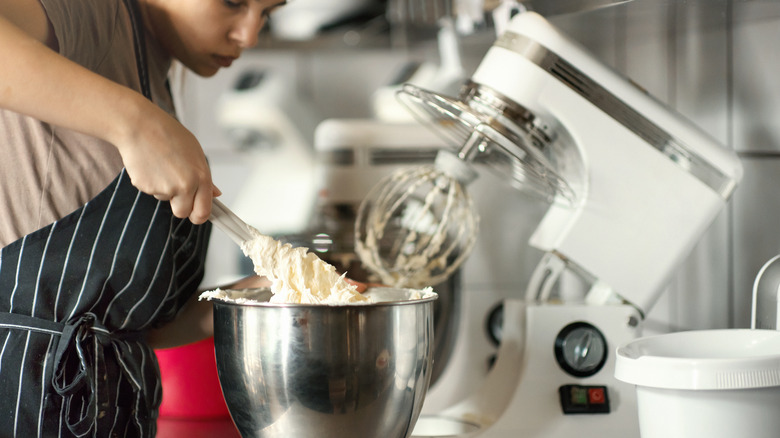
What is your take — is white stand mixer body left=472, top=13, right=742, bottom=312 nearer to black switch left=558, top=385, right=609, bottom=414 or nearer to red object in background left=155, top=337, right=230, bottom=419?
black switch left=558, top=385, right=609, bottom=414

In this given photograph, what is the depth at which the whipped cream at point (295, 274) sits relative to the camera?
0.59 metres

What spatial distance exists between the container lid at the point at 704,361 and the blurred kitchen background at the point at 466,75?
16 centimetres

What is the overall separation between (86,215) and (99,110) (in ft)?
0.46

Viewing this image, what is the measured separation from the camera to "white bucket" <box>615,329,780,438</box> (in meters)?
0.48

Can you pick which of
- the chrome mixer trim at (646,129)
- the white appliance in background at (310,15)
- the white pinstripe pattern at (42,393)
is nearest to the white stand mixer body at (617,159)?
the chrome mixer trim at (646,129)

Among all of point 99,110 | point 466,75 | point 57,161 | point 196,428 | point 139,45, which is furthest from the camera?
point 466,75

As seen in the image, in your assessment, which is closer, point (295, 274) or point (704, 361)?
point (704, 361)

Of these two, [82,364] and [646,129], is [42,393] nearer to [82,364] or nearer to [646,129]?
[82,364]

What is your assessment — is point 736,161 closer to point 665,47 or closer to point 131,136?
point 665,47

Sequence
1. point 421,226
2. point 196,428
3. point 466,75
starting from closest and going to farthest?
point 196,428
point 421,226
point 466,75

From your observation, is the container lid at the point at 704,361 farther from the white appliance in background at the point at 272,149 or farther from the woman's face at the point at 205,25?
the white appliance in background at the point at 272,149

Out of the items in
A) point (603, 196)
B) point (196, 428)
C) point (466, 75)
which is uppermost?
point (466, 75)

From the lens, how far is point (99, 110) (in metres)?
0.49

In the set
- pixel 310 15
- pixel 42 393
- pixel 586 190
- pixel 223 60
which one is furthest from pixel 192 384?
pixel 310 15
